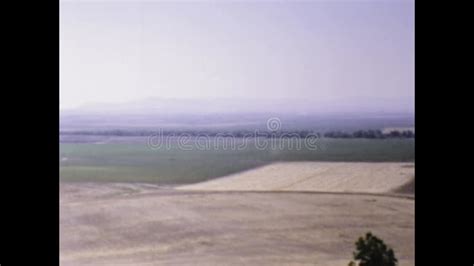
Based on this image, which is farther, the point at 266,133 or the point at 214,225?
the point at 214,225

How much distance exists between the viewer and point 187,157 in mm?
Answer: 2871

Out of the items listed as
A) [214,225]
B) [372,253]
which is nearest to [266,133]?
[214,225]

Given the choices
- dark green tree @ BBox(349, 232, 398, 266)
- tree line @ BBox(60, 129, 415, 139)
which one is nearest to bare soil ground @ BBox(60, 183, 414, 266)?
dark green tree @ BBox(349, 232, 398, 266)

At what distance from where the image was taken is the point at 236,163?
289 cm

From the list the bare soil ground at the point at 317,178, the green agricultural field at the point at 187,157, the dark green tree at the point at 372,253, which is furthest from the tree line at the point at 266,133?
the dark green tree at the point at 372,253

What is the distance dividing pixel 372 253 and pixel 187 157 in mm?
1264

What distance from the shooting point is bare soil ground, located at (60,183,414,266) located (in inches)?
116

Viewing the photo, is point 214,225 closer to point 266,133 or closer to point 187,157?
point 187,157

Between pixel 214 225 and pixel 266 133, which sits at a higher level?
pixel 266 133

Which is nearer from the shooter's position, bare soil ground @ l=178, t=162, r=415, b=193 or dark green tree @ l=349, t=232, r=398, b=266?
dark green tree @ l=349, t=232, r=398, b=266

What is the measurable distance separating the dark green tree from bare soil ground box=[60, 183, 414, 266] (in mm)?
46

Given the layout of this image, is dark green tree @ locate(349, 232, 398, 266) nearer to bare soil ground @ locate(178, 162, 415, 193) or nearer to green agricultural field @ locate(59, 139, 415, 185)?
bare soil ground @ locate(178, 162, 415, 193)
